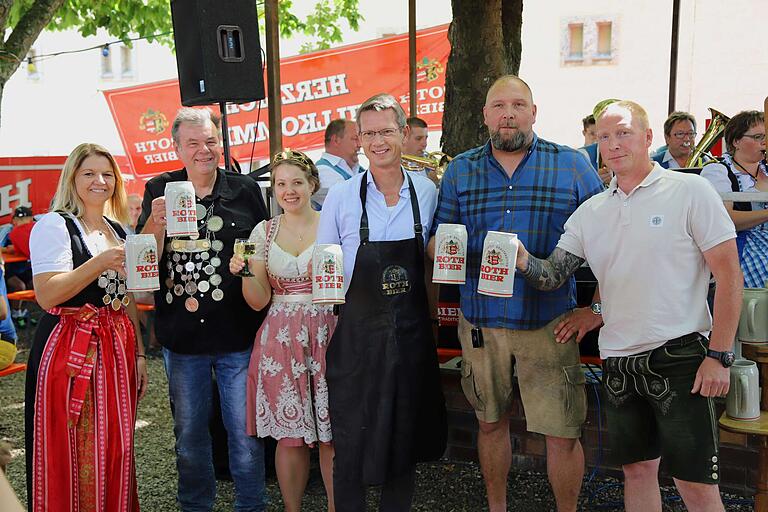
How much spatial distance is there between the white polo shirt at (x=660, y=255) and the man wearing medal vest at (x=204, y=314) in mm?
1740

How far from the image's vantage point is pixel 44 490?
345 centimetres

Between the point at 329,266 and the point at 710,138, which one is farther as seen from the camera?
the point at 710,138

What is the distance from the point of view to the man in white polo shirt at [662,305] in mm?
2898

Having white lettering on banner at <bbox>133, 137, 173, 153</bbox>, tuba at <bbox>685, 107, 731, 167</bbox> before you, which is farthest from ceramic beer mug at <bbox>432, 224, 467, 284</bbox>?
white lettering on banner at <bbox>133, 137, 173, 153</bbox>

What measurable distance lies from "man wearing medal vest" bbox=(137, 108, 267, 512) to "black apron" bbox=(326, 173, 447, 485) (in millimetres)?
570

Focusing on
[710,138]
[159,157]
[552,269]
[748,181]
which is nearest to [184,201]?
[552,269]

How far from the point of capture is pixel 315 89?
14383 millimetres

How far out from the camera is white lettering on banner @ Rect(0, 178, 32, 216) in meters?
12.3

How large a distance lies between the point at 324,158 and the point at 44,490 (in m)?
4.34

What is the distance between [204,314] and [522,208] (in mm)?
1541

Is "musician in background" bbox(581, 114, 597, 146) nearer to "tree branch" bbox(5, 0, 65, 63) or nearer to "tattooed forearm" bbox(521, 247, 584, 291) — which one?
"tattooed forearm" bbox(521, 247, 584, 291)

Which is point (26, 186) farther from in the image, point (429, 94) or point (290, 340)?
point (290, 340)

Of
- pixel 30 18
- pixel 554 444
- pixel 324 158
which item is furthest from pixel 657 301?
pixel 30 18

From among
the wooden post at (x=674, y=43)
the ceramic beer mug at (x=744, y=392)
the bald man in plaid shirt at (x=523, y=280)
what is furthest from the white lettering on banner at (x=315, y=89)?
the ceramic beer mug at (x=744, y=392)
